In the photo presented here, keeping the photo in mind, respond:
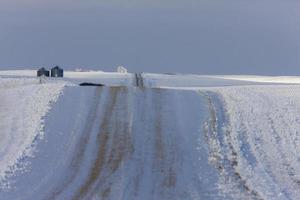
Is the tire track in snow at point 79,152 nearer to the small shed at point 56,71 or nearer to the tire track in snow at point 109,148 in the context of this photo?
the tire track in snow at point 109,148

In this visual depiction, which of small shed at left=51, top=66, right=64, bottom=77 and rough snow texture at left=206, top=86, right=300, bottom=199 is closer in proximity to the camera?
rough snow texture at left=206, top=86, right=300, bottom=199

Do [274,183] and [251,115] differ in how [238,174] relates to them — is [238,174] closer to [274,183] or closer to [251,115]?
[274,183]

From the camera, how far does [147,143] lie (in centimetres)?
2200

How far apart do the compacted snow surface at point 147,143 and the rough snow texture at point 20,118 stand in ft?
0.11

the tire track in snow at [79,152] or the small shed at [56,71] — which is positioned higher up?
the small shed at [56,71]

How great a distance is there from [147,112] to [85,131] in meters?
3.22

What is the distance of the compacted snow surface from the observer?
18.1m

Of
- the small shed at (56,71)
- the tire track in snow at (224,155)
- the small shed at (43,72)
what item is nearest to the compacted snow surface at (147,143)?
the tire track in snow at (224,155)

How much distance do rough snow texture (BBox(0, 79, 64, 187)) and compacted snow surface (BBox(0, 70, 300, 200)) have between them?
3 centimetres

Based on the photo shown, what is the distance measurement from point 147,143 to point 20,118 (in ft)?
15.7

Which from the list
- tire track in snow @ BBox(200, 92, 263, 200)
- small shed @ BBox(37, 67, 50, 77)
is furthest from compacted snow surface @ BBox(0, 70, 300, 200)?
small shed @ BBox(37, 67, 50, 77)

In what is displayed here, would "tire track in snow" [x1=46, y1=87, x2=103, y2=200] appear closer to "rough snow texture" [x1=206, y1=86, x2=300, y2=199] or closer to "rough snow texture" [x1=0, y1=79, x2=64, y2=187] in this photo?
"rough snow texture" [x1=0, y1=79, x2=64, y2=187]

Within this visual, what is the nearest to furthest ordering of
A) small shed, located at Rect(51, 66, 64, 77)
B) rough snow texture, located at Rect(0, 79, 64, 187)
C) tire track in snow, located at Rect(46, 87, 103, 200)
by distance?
tire track in snow, located at Rect(46, 87, 103, 200), rough snow texture, located at Rect(0, 79, 64, 187), small shed, located at Rect(51, 66, 64, 77)

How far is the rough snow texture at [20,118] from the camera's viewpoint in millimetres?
20406
